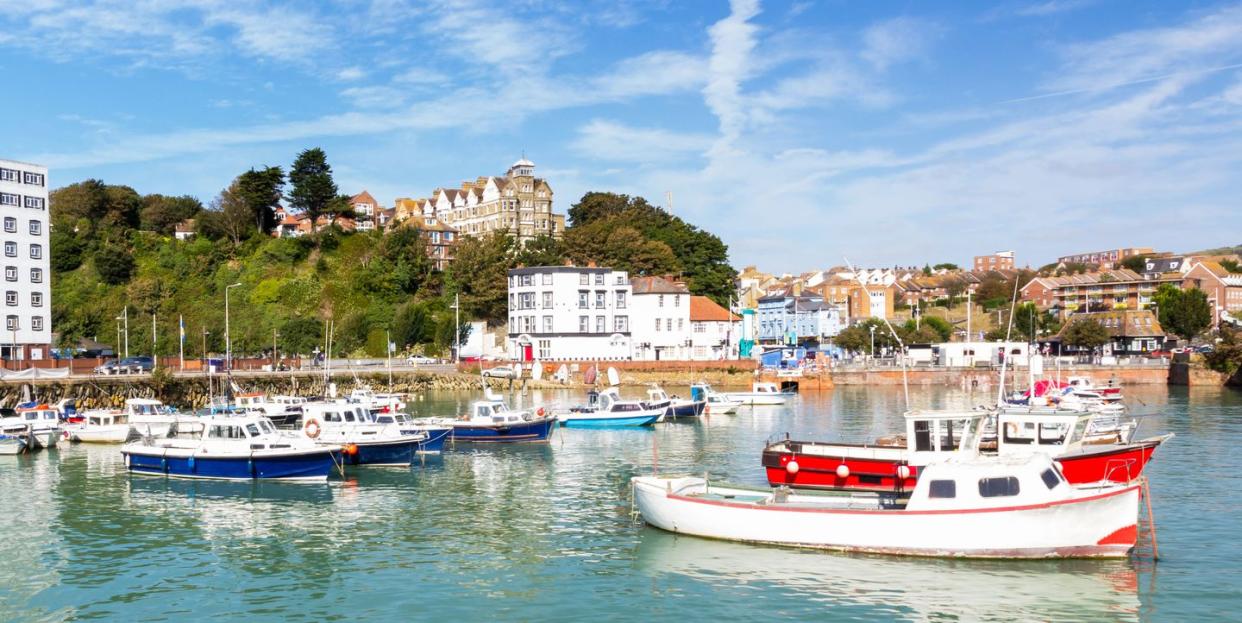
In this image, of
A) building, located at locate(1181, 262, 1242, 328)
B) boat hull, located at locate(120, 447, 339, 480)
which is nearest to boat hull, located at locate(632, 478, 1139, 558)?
boat hull, located at locate(120, 447, 339, 480)

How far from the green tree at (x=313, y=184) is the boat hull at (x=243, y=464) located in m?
85.6

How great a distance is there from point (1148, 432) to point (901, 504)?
35.6 metres

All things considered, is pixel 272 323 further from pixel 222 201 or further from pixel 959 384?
pixel 959 384

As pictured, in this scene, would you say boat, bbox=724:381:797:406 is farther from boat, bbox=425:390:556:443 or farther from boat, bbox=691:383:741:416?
boat, bbox=425:390:556:443

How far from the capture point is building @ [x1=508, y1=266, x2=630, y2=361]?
103 metres

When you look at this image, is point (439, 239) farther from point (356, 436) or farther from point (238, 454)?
point (238, 454)

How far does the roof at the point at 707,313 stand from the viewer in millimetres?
110125

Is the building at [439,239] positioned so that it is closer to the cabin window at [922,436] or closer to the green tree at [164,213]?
the green tree at [164,213]

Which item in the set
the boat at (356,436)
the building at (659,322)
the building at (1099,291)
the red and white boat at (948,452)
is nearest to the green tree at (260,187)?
the building at (659,322)

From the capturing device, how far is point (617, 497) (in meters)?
34.4

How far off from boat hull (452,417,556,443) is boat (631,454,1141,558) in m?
25.3

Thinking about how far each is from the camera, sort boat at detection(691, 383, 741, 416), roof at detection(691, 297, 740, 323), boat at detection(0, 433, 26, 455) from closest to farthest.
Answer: boat at detection(0, 433, 26, 455) < boat at detection(691, 383, 741, 416) < roof at detection(691, 297, 740, 323)

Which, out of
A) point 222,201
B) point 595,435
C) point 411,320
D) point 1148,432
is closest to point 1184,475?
point 1148,432

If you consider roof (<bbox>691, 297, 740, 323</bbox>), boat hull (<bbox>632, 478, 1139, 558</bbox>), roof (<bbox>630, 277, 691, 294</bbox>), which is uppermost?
roof (<bbox>630, 277, 691, 294</bbox>)
